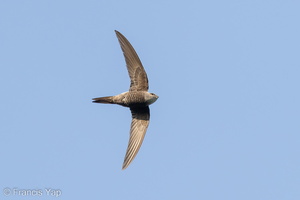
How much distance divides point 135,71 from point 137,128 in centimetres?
153

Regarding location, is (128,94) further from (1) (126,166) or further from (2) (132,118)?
(1) (126,166)

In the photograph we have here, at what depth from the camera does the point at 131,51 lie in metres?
17.0

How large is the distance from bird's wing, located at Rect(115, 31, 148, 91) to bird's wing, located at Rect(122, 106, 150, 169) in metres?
0.61

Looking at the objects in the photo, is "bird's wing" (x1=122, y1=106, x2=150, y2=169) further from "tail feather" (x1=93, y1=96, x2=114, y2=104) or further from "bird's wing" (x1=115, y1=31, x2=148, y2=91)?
"tail feather" (x1=93, y1=96, x2=114, y2=104)

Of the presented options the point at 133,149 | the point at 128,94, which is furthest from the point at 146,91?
the point at 133,149

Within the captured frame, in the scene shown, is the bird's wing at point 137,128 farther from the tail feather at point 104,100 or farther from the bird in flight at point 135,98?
the tail feather at point 104,100

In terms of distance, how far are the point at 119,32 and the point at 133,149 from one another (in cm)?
310

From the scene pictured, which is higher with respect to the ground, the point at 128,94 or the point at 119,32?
the point at 119,32

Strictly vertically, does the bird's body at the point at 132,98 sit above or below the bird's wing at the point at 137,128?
above

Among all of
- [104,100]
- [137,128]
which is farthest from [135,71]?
[137,128]

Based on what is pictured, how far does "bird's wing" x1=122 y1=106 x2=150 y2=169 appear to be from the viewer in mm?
16719

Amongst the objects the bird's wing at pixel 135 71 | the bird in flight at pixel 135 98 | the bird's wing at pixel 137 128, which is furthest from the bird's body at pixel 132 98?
the bird's wing at pixel 137 128

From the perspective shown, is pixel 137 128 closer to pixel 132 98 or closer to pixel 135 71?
pixel 132 98

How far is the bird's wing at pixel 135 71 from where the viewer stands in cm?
1697
